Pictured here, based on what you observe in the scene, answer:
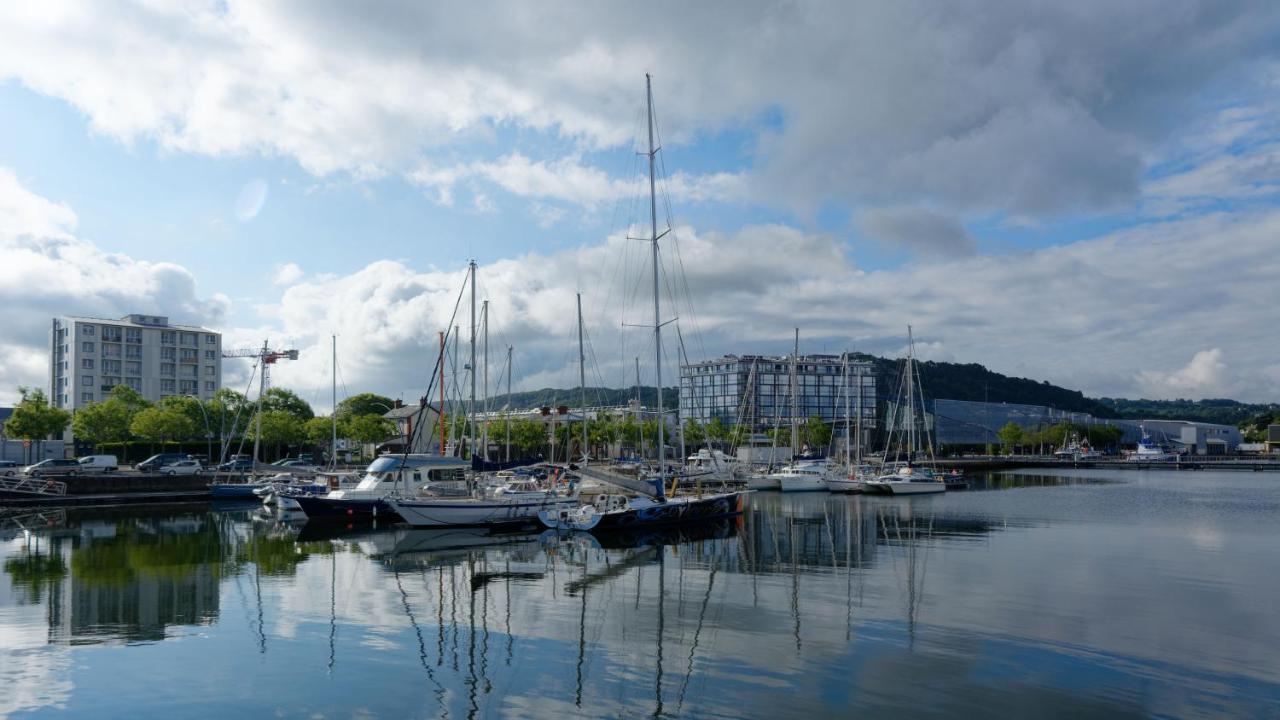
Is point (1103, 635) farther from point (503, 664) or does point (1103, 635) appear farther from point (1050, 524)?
point (1050, 524)

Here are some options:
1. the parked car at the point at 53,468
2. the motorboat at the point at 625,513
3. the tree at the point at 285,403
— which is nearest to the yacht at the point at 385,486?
the motorboat at the point at 625,513

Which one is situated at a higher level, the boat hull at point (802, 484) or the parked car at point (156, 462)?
the parked car at point (156, 462)

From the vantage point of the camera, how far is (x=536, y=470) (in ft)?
246

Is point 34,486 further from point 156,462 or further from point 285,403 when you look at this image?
point 285,403

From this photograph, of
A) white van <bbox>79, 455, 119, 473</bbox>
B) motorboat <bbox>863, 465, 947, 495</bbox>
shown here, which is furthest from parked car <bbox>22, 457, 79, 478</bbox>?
motorboat <bbox>863, 465, 947, 495</bbox>

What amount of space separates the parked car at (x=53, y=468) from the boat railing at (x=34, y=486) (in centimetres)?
414

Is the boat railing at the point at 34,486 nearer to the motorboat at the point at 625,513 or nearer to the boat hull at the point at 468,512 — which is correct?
the boat hull at the point at 468,512

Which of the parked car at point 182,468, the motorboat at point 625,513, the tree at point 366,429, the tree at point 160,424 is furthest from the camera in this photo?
the tree at point 366,429

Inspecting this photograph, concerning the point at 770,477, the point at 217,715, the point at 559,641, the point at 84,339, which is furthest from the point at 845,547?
the point at 84,339

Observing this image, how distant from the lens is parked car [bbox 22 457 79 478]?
6719 centimetres

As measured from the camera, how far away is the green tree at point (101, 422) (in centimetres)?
9112

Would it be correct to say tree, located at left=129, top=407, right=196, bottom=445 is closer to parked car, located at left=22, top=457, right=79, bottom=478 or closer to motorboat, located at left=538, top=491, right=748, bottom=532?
Result: parked car, located at left=22, top=457, right=79, bottom=478

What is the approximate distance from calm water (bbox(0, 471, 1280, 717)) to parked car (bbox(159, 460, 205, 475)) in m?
34.6

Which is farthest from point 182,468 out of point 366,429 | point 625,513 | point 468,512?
point 625,513
